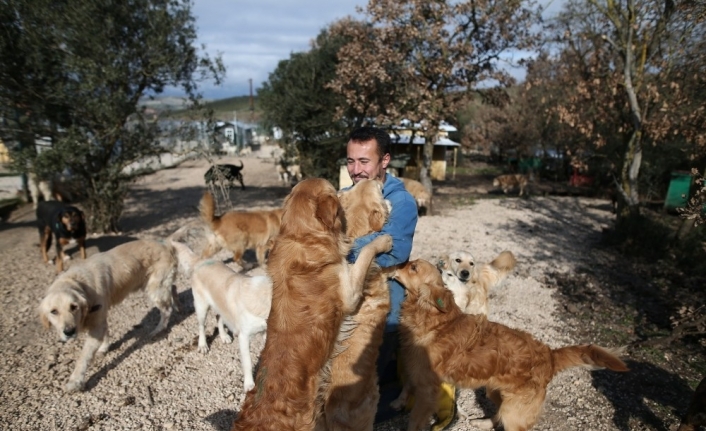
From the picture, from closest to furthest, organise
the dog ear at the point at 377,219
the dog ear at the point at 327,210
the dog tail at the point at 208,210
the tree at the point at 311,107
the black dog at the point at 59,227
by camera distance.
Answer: the dog ear at the point at 327,210 → the dog ear at the point at 377,219 → the dog tail at the point at 208,210 → the black dog at the point at 59,227 → the tree at the point at 311,107

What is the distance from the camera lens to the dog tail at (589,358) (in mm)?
2844

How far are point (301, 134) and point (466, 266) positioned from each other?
13.2m

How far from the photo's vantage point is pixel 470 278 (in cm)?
476

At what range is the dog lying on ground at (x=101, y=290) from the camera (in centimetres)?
389

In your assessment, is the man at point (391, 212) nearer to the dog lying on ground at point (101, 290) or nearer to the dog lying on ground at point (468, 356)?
the dog lying on ground at point (468, 356)

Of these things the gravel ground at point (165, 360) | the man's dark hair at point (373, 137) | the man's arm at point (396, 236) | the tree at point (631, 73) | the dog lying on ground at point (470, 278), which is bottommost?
the gravel ground at point (165, 360)

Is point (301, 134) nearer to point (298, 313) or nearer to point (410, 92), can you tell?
point (410, 92)

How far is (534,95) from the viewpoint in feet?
71.8

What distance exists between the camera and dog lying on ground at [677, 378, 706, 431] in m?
2.81

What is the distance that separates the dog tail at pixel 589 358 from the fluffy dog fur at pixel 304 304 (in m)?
1.75

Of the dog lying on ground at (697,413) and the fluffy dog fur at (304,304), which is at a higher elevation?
the fluffy dog fur at (304,304)

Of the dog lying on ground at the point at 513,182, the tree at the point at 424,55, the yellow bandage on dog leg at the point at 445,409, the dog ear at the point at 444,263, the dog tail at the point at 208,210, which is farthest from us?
the dog lying on ground at the point at 513,182

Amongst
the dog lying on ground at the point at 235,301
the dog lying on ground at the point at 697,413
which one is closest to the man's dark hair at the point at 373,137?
the dog lying on ground at the point at 235,301

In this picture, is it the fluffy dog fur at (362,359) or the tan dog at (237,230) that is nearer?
the fluffy dog fur at (362,359)
